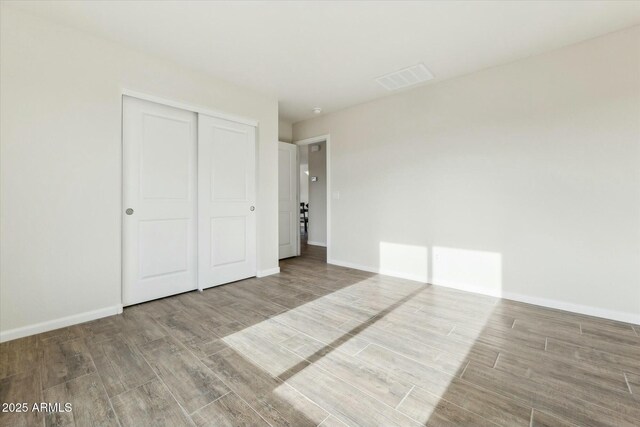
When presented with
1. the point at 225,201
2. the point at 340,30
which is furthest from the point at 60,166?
the point at 340,30

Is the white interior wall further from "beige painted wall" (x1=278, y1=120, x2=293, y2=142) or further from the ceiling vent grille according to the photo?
the ceiling vent grille

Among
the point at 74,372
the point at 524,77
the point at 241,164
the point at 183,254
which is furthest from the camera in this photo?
the point at 241,164

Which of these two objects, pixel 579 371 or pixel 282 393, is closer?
pixel 282 393

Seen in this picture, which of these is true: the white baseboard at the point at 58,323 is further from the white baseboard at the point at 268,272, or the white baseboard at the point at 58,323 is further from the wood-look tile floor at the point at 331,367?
A: the white baseboard at the point at 268,272

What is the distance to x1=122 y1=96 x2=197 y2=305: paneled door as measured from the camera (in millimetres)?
2893

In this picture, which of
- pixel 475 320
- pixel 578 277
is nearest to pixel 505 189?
pixel 578 277

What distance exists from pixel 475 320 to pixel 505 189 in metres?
1.57

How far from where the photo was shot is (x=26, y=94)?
2291 millimetres

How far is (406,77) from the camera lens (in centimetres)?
352

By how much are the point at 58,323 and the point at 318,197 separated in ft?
17.2

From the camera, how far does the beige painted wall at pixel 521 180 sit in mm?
2621

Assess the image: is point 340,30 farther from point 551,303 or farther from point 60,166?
point 551,303

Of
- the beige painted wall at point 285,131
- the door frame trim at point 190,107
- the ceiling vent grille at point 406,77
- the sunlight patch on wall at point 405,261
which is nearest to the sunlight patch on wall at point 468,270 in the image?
the sunlight patch on wall at point 405,261

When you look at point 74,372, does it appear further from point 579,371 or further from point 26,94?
point 579,371
